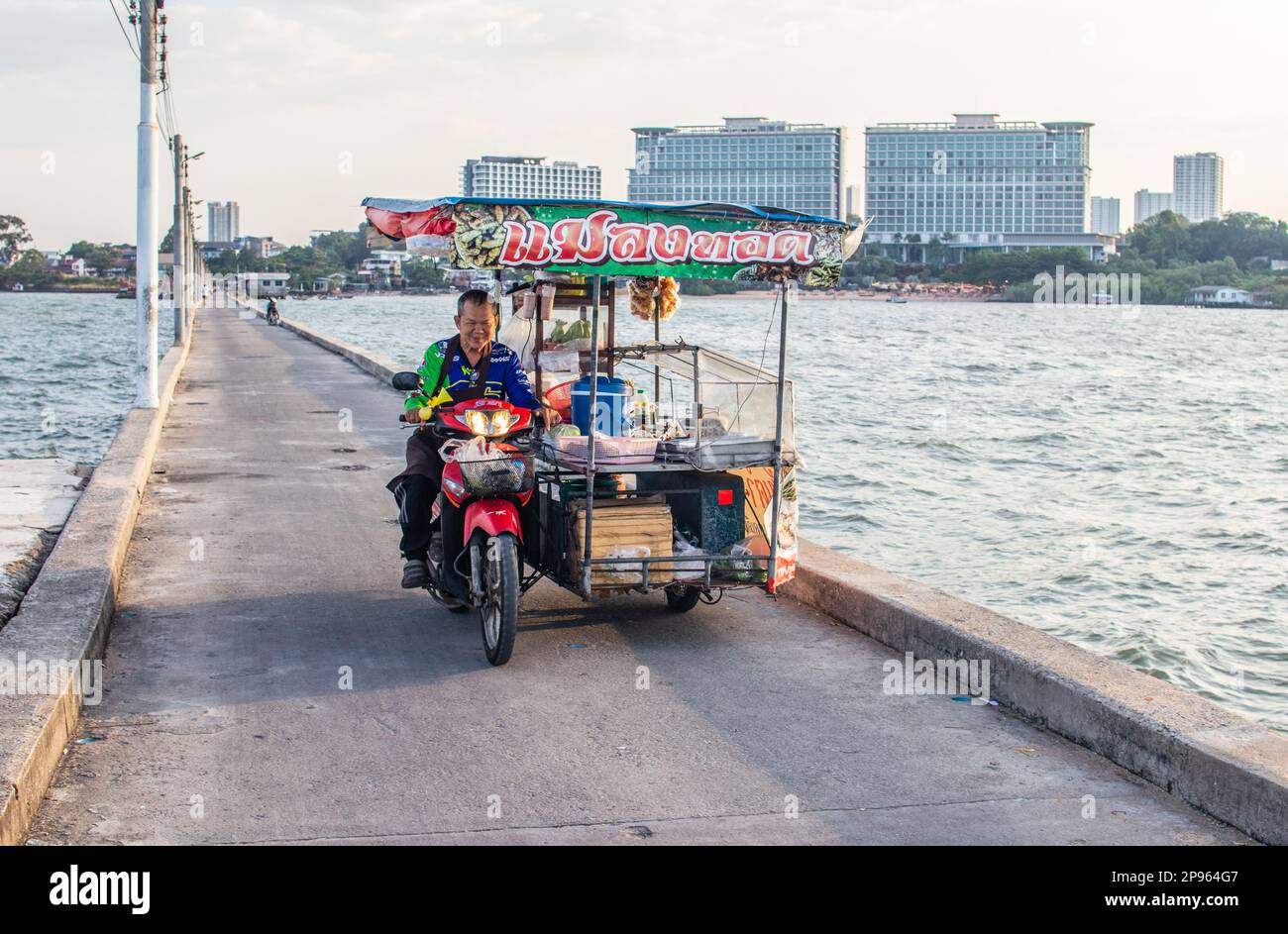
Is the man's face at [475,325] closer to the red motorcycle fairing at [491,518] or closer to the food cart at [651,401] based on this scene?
the food cart at [651,401]

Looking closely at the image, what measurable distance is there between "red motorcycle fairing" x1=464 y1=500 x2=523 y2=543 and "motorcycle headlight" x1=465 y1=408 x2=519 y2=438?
0.38 meters

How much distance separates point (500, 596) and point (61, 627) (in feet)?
7.20

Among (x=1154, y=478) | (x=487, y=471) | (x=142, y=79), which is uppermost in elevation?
(x=142, y=79)

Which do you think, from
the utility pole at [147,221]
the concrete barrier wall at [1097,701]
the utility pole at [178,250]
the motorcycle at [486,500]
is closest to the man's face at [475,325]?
the motorcycle at [486,500]

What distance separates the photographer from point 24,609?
7.58 m

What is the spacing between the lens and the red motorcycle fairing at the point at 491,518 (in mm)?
7469

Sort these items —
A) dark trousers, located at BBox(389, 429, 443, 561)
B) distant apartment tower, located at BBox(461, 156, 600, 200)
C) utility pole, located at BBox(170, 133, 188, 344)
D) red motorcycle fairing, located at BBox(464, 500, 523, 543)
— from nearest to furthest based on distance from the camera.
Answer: red motorcycle fairing, located at BBox(464, 500, 523, 543), dark trousers, located at BBox(389, 429, 443, 561), distant apartment tower, located at BBox(461, 156, 600, 200), utility pole, located at BBox(170, 133, 188, 344)

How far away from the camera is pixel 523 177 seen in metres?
12.0

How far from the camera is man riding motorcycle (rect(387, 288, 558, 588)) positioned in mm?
7816

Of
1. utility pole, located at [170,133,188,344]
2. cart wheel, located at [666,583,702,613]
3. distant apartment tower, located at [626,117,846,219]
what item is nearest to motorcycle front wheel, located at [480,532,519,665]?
cart wheel, located at [666,583,702,613]

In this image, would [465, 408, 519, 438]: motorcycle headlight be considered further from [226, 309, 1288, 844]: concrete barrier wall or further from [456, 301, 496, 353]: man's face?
[226, 309, 1288, 844]: concrete barrier wall

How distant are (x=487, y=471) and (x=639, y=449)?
2.89ft
